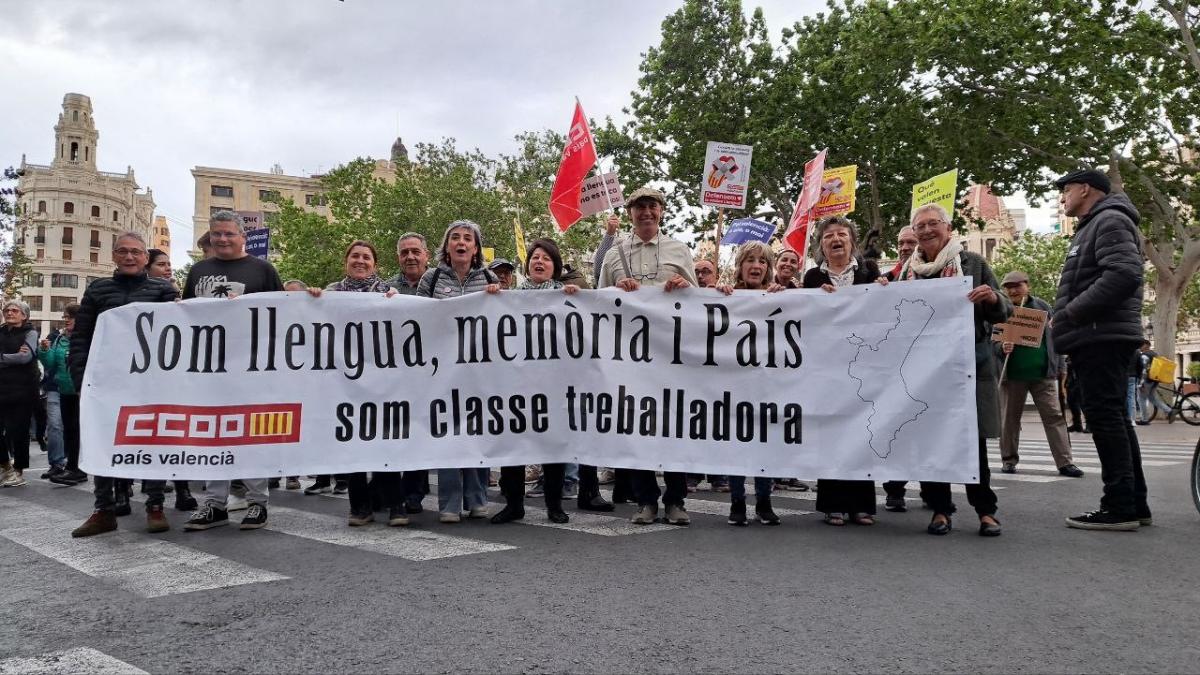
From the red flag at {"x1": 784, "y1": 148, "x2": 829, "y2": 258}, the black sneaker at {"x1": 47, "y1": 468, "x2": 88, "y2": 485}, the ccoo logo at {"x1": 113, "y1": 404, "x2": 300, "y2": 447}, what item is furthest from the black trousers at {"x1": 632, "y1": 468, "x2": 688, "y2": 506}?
the red flag at {"x1": 784, "y1": 148, "x2": 829, "y2": 258}

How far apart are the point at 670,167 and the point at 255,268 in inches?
957

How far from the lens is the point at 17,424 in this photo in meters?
9.78

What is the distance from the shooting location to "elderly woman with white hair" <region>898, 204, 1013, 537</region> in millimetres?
5578

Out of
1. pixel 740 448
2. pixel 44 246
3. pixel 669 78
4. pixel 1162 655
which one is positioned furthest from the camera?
pixel 44 246

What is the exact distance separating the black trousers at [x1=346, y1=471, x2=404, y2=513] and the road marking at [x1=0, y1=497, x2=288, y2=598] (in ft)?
3.70

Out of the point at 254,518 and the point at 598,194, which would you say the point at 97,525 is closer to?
the point at 254,518

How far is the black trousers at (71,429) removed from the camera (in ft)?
30.9

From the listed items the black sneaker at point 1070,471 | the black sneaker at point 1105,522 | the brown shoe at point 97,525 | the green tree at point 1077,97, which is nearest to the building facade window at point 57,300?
the green tree at point 1077,97

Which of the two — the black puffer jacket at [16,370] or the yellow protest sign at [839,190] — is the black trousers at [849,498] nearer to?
the black puffer jacket at [16,370]

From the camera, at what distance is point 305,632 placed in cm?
344

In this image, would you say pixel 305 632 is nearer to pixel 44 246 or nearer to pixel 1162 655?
pixel 1162 655

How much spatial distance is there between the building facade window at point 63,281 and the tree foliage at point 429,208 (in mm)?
66824

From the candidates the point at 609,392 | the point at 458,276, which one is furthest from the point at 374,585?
the point at 458,276

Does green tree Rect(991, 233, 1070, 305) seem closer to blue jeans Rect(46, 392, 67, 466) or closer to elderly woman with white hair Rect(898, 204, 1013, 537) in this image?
elderly woman with white hair Rect(898, 204, 1013, 537)
